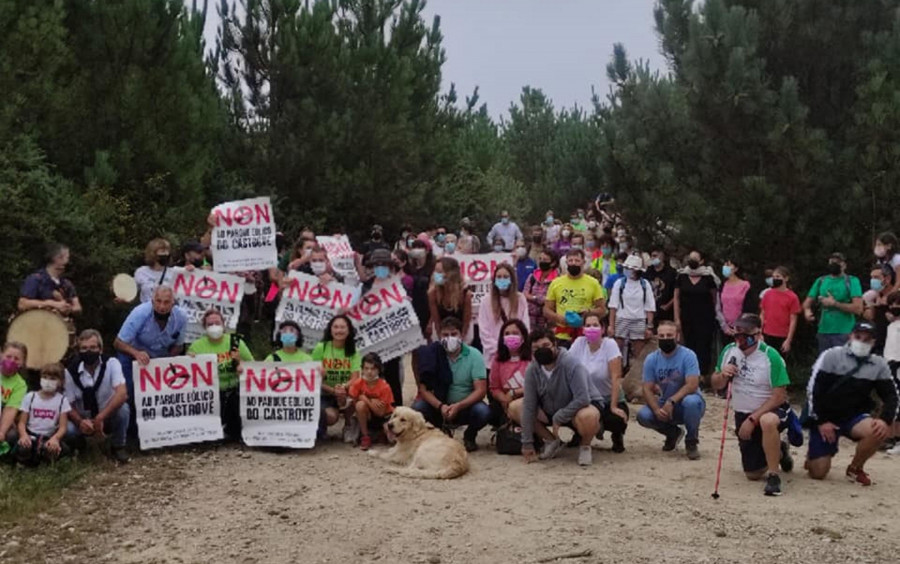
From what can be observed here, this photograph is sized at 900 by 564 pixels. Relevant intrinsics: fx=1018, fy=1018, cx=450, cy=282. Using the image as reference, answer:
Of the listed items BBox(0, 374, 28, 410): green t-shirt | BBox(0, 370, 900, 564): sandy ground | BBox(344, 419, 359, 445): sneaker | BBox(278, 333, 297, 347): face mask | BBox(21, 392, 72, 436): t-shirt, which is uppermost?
BBox(278, 333, 297, 347): face mask

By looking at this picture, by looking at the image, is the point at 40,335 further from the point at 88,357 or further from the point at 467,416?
the point at 467,416

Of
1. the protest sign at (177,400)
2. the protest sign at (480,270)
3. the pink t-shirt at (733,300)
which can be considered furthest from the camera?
the pink t-shirt at (733,300)

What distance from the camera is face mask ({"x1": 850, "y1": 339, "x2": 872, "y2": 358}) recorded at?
866 centimetres

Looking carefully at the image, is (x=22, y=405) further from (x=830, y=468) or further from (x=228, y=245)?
(x=830, y=468)

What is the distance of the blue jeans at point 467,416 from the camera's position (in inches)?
392

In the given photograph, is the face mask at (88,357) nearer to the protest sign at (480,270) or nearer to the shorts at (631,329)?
the protest sign at (480,270)

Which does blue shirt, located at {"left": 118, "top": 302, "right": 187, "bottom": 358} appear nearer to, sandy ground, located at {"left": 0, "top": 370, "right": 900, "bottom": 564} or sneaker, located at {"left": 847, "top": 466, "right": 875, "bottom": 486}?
sandy ground, located at {"left": 0, "top": 370, "right": 900, "bottom": 564}

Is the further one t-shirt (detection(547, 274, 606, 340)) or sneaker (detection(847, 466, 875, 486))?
t-shirt (detection(547, 274, 606, 340))

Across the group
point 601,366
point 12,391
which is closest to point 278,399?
point 12,391

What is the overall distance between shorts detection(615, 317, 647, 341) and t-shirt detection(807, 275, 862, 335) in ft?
6.80

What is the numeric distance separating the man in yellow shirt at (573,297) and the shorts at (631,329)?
1210mm

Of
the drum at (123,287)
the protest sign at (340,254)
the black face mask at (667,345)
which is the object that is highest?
the protest sign at (340,254)

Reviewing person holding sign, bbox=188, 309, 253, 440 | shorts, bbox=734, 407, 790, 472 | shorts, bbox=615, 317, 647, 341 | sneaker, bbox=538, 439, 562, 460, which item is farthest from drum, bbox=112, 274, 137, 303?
shorts, bbox=734, 407, 790, 472

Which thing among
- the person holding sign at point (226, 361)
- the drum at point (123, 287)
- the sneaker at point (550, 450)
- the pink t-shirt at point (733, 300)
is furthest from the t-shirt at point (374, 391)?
the pink t-shirt at point (733, 300)
